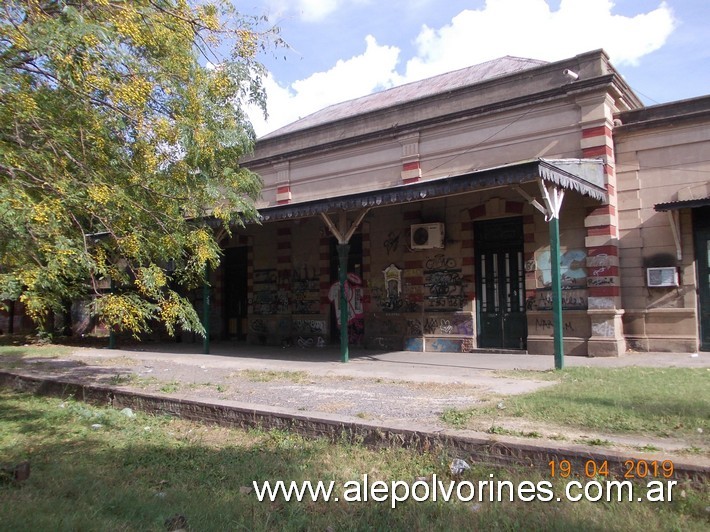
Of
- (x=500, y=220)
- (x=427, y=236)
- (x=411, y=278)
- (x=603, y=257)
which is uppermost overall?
(x=500, y=220)

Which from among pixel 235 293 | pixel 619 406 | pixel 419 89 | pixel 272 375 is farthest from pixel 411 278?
pixel 619 406

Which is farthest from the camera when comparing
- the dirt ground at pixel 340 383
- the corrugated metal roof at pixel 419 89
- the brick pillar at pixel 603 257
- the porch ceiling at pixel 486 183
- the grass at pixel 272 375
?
the corrugated metal roof at pixel 419 89

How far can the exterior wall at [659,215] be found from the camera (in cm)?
1095

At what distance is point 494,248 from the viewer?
518 inches

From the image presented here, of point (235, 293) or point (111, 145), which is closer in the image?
point (111, 145)

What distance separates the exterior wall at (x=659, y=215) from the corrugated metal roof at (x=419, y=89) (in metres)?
3.54

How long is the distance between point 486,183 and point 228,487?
22.8 feet

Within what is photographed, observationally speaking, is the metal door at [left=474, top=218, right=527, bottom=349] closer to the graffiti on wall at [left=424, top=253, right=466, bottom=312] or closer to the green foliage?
the graffiti on wall at [left=424, top=253, right=466, bottom=312]

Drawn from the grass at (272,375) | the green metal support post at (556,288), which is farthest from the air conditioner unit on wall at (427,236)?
the grass at (272,375)

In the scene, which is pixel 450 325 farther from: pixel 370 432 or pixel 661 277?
pixel 370 432

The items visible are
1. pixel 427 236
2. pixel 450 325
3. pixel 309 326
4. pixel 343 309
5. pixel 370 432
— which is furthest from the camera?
pixel 309 326

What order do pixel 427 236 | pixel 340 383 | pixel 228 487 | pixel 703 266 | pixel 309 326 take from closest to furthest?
1. pixel 228 487
2. pixel 340 383
3. pixel 703 266
4. pixel 427 236
5. pixel 309 326

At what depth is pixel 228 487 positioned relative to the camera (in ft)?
14.7

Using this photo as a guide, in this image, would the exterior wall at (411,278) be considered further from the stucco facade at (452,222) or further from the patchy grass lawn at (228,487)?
the patchy grass lawn at (228,487)
